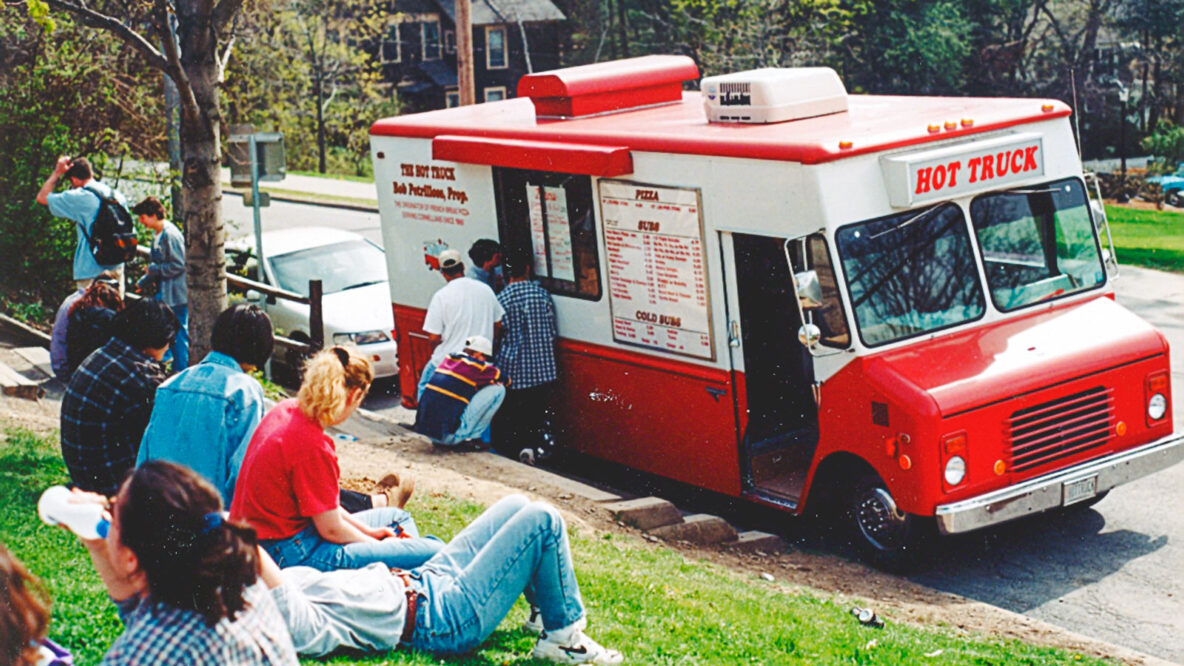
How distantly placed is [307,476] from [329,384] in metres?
0.39

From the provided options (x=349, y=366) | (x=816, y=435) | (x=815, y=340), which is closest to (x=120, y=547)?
(x=349, y=366)

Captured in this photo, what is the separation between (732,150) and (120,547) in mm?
5683

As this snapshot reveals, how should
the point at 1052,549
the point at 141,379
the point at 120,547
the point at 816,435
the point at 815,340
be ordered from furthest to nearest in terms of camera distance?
the point at 816,435, the point at 1052,549, the point at 815,340, the point at 141,379, the point at 120,547

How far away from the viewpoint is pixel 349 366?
18.1 ft

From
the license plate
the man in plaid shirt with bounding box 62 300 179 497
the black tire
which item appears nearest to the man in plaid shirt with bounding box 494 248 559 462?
the black tire

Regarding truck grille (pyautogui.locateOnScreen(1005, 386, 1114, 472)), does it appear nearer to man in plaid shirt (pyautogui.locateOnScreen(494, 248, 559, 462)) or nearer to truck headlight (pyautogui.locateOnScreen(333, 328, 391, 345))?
man in plaid shirt (pyautogui.locateOnScreen(494, 248, 559, 462))

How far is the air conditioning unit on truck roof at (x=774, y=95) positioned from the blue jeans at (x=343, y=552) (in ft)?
14.1

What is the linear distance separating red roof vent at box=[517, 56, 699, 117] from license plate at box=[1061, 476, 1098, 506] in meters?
4.84

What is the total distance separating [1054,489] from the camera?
779cm

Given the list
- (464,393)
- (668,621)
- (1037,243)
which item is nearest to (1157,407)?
(1037,243)

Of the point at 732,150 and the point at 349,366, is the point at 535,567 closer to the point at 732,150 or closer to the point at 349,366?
the point at 349,366

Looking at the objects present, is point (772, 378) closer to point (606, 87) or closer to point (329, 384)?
point (606, 87)

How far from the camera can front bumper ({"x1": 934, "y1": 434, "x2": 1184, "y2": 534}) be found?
7508 mm

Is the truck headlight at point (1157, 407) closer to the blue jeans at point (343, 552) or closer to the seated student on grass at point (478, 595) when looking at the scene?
the seated student on grass at point (478, 595)
